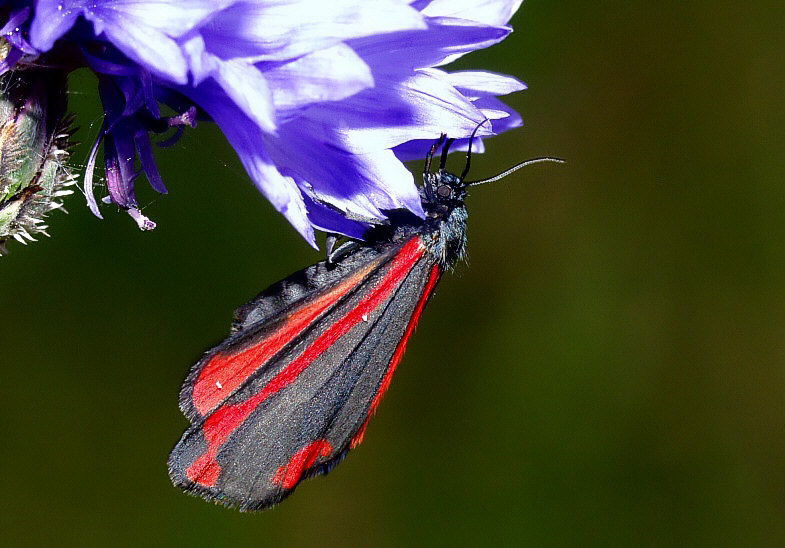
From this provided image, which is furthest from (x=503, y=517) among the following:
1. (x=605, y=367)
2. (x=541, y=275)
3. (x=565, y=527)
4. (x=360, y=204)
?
(x=360, y=204)

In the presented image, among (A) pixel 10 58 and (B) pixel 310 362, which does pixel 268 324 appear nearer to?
(B) pixel 310 362

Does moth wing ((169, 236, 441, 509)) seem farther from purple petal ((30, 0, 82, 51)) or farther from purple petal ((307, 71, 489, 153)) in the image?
purple petal ((30, 0, 82, 51))

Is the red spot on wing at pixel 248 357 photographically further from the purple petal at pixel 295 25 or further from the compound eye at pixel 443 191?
the purple petal at pixel 295 25

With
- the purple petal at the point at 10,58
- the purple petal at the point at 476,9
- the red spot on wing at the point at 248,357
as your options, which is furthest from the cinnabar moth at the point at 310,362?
the purple petal at the point at 10,58

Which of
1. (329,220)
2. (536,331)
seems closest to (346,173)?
(329,220)

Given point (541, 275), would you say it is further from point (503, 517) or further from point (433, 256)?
point (433, 256)

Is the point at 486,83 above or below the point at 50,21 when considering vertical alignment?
below
